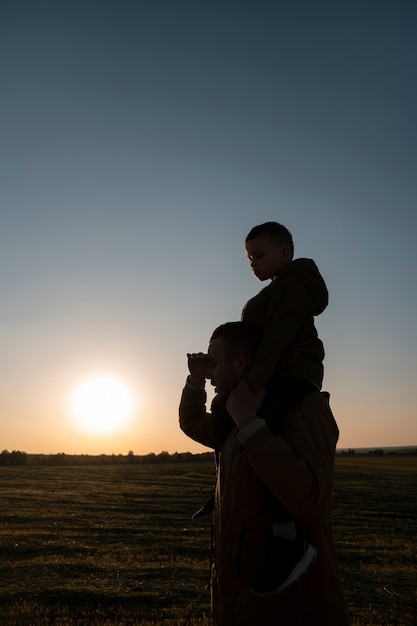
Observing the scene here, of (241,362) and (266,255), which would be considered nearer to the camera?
(241,362)

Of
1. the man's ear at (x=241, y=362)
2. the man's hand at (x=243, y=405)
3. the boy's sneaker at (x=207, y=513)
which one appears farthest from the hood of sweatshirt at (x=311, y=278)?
the boy's sneaker at (x=207, y=513)

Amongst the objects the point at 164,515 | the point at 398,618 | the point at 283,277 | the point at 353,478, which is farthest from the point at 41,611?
the point at 353,478

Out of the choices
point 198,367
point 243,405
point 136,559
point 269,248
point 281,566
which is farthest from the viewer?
point 136,559

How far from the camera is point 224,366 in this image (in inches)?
120

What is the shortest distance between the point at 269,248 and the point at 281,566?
2.25 meters

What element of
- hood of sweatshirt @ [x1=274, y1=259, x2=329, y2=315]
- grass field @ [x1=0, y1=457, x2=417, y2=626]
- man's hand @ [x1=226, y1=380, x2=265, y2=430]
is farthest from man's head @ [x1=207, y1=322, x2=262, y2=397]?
grass field @ [x1=0, y1=457, x2=417, y2=626]

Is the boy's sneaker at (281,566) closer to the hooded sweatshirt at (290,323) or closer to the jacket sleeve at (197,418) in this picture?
the hooded sweatshirt at (290,323)

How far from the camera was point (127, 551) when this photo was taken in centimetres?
1452

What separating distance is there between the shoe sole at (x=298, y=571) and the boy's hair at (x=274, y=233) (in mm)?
2190

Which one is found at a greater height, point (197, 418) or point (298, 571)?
point (197, 418)

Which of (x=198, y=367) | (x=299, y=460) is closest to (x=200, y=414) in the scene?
(x=198, y=367)

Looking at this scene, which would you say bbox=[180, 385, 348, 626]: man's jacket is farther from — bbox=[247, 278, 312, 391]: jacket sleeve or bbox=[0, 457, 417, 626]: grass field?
bbox=[0, 457, 417, 626]: grass field

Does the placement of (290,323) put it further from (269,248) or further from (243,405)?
(269,248)

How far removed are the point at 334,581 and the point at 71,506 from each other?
883 inches
